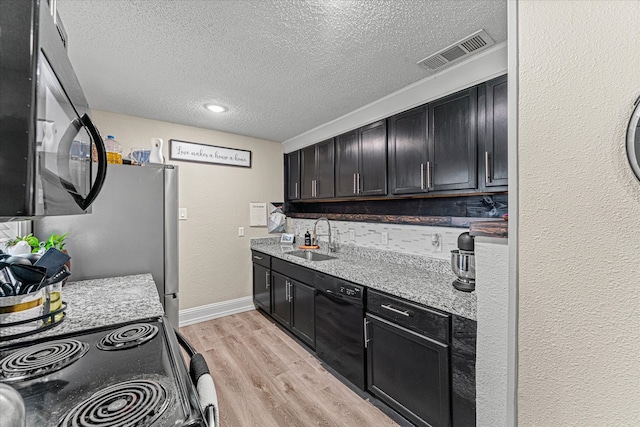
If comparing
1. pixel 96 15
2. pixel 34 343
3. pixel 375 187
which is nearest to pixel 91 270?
pixel 34 343

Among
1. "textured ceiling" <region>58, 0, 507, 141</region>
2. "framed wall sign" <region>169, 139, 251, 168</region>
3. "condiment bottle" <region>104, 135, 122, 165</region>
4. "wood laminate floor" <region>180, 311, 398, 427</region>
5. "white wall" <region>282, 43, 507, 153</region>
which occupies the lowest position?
"wood laminate floor" <region>180, 311, 398, 427</region>

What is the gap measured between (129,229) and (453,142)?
227 cm

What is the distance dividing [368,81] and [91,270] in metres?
2.28

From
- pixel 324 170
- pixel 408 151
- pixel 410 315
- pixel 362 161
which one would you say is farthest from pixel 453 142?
pixel 324 170

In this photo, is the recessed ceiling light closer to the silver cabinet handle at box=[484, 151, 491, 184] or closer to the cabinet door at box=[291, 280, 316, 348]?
the cabinet door at box=[291, 280, 316, 348]

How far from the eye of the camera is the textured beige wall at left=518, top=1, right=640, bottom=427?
2.11 ft

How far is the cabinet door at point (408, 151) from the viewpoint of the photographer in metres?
2.09

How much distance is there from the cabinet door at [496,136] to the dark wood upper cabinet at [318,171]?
1589 mm

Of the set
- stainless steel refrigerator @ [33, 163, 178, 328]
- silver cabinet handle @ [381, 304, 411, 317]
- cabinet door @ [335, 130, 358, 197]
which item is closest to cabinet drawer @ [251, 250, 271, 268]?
cabinet door @ [335, 130, 358, 197]

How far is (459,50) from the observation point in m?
1.65

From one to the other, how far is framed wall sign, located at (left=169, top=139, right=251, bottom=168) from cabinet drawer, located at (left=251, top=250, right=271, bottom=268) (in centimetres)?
116

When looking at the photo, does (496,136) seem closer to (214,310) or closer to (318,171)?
(318,171)

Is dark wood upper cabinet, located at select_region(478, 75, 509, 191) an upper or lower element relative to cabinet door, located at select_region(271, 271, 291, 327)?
upper

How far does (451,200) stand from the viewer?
2180 mm
